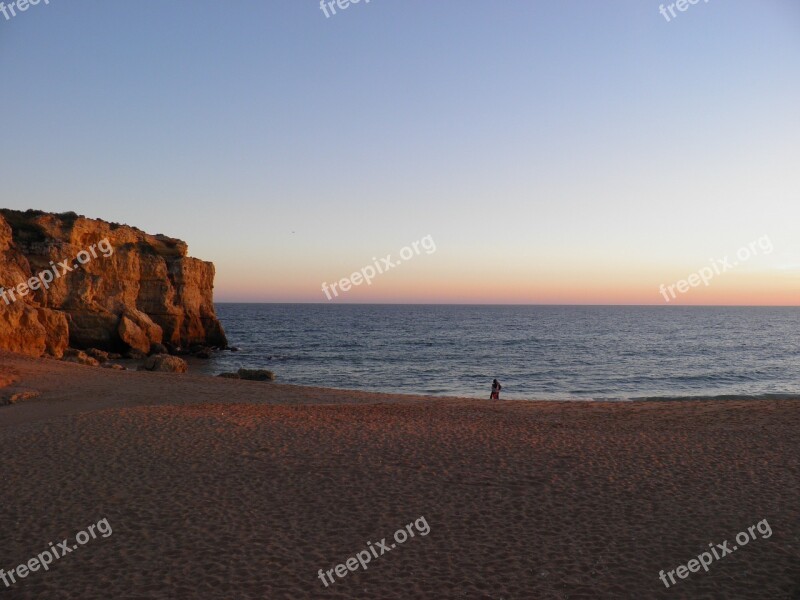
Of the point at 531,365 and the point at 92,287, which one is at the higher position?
the point at 92,287

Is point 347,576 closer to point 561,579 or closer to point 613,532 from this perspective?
point 561,579

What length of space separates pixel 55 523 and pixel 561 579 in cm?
865

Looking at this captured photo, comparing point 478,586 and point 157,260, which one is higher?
point 157,260

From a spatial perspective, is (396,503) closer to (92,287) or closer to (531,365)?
(531,365)

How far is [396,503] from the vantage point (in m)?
11.0

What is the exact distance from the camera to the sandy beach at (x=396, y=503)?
809 centimetres

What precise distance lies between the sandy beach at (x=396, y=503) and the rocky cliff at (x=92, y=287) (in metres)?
21.8

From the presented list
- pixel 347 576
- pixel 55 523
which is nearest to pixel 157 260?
pixel 55 523

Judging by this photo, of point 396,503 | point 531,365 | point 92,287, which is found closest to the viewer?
point 396,503

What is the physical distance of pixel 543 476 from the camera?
1253cm

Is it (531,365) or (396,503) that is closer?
(396,503)

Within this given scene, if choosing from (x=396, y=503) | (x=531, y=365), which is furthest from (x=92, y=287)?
(x=396, y=503)

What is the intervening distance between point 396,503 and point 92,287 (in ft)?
141

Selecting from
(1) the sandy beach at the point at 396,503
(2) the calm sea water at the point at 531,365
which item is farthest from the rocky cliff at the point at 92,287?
(1) the sandy beach at the point at 396,503
